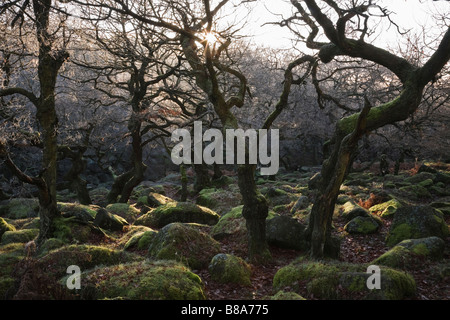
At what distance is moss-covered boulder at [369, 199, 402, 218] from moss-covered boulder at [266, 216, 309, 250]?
4241mm

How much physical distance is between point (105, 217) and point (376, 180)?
17.5 meters

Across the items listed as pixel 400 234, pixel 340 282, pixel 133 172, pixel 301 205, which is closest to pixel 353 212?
pixel 400 234

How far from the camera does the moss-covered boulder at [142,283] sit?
5.36 metres

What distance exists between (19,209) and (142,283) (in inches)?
621

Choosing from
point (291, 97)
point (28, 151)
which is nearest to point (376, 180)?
point (291, 97)

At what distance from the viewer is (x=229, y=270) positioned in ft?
23.5

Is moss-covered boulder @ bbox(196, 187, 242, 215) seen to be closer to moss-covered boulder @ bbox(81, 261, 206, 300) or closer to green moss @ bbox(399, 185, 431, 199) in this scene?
green moss @ bbox(399, 185, 431, 199)

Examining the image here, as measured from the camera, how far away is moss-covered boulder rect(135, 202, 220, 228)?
1327 centimetres

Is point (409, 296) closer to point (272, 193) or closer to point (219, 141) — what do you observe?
point (272, 193)

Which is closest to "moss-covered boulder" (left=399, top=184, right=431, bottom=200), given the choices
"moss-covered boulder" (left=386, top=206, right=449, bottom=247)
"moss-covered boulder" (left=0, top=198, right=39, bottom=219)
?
"moss-covered boulder" (left=386, top=206, right=449, bottom=247)

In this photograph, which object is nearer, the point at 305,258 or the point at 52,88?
the point at 305,258
